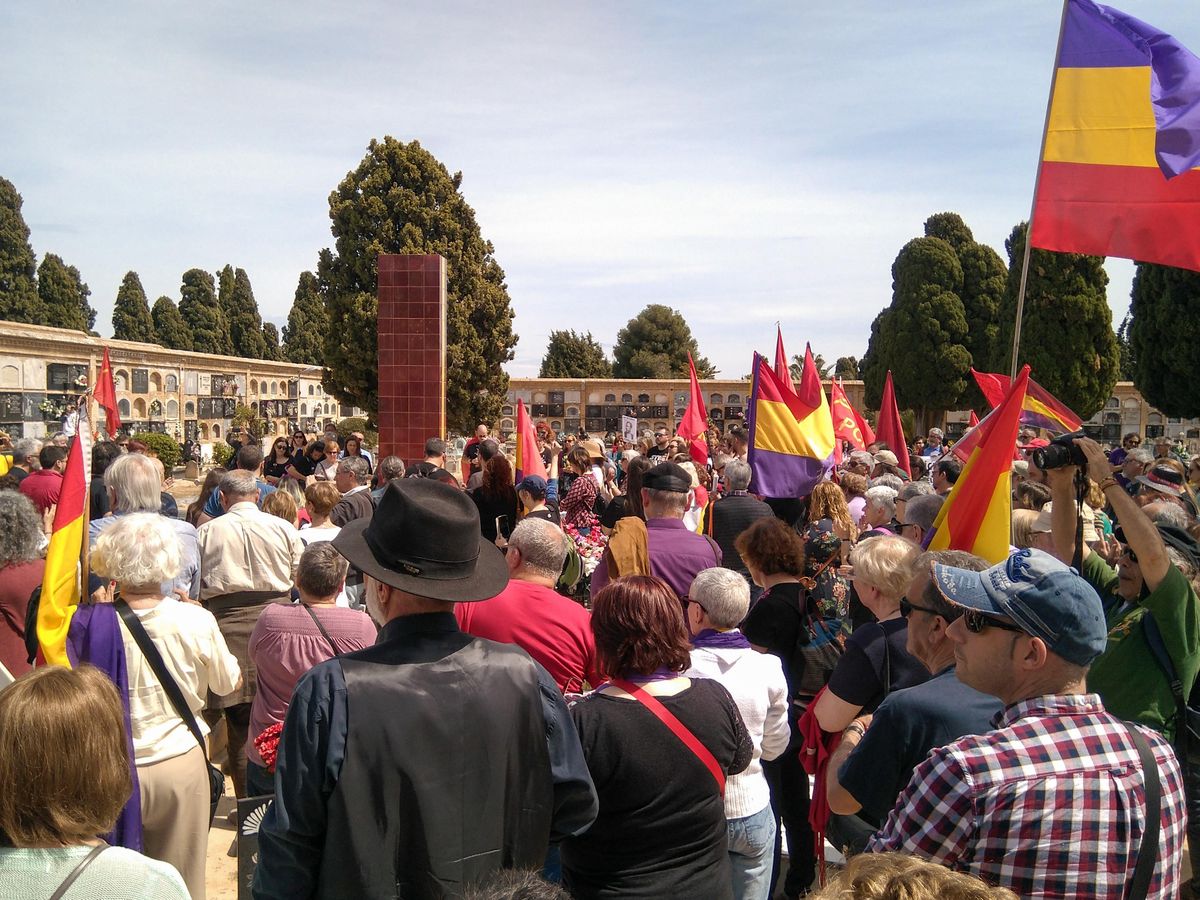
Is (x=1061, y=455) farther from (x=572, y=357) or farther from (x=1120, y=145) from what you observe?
(x=572, y=357)

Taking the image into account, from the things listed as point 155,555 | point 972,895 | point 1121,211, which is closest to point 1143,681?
point 972,895

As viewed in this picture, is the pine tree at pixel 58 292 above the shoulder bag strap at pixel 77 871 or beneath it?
above

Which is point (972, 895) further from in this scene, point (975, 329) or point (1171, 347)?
point (975, 329)

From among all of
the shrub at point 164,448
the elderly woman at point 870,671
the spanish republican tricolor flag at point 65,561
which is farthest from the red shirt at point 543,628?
the shrub at point 164,448

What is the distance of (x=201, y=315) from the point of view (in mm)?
60156

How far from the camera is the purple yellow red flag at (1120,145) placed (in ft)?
18.8

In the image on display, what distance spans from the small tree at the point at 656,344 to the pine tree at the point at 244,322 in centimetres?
2466

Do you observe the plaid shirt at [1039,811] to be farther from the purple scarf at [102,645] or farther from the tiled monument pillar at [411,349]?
the tiled monument pillar at [411,349]

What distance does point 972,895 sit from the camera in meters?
1.40

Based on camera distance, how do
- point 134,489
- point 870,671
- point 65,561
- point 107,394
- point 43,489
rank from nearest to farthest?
point 870,671 < point 65,561 < point 134,489 < point 43,489 < point 107,394

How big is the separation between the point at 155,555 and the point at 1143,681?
13.1ft

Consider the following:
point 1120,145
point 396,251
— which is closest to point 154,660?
point 1120,145

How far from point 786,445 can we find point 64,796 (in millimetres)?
7034

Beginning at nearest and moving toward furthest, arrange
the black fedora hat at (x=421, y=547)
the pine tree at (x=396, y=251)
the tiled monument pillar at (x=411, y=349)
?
1. the black fedora hat at (x=421, y=547)
2. the tiled monument pillar at (x=411, y=349)
3. the pine tree at (x=396, y=251)
